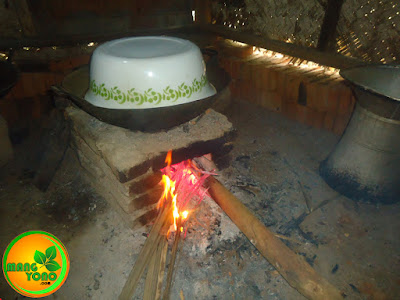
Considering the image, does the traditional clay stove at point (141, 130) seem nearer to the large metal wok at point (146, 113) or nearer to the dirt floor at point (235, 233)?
the large metal wok at point (146, 113)

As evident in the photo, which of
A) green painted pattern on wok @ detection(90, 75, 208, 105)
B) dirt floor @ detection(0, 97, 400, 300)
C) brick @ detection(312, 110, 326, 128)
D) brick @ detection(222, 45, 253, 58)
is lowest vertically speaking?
dirt floor @ detection(0, 97, 400, 300)

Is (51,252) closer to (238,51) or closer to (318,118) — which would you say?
(318,118)

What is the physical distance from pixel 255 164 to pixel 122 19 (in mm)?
3128

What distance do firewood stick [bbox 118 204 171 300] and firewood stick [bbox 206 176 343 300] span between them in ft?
1.90

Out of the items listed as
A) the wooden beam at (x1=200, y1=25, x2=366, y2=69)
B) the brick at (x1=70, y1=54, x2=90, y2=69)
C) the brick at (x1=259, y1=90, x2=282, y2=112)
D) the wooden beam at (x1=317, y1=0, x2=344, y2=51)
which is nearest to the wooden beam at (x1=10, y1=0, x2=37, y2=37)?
the brick at (x1=70, y1=54, x2=90, y2=69)

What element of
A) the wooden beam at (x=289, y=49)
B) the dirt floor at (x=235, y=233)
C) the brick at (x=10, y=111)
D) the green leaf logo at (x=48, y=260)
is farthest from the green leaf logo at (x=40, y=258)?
the wooden beam at (x=289, y=49)

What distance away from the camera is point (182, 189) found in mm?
2889

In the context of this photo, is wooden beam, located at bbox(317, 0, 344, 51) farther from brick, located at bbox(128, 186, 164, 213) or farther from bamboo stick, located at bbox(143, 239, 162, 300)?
bamboo stick, located at bbox(143, 239, 162, 300)

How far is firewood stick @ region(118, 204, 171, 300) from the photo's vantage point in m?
2.15

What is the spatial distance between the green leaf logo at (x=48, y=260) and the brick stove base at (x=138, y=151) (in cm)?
68

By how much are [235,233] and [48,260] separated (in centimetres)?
168

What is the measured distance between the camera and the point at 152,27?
4660 mm

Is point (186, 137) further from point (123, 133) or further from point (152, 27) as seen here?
point (152, 27)

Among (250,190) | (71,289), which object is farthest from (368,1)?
(71,289)
